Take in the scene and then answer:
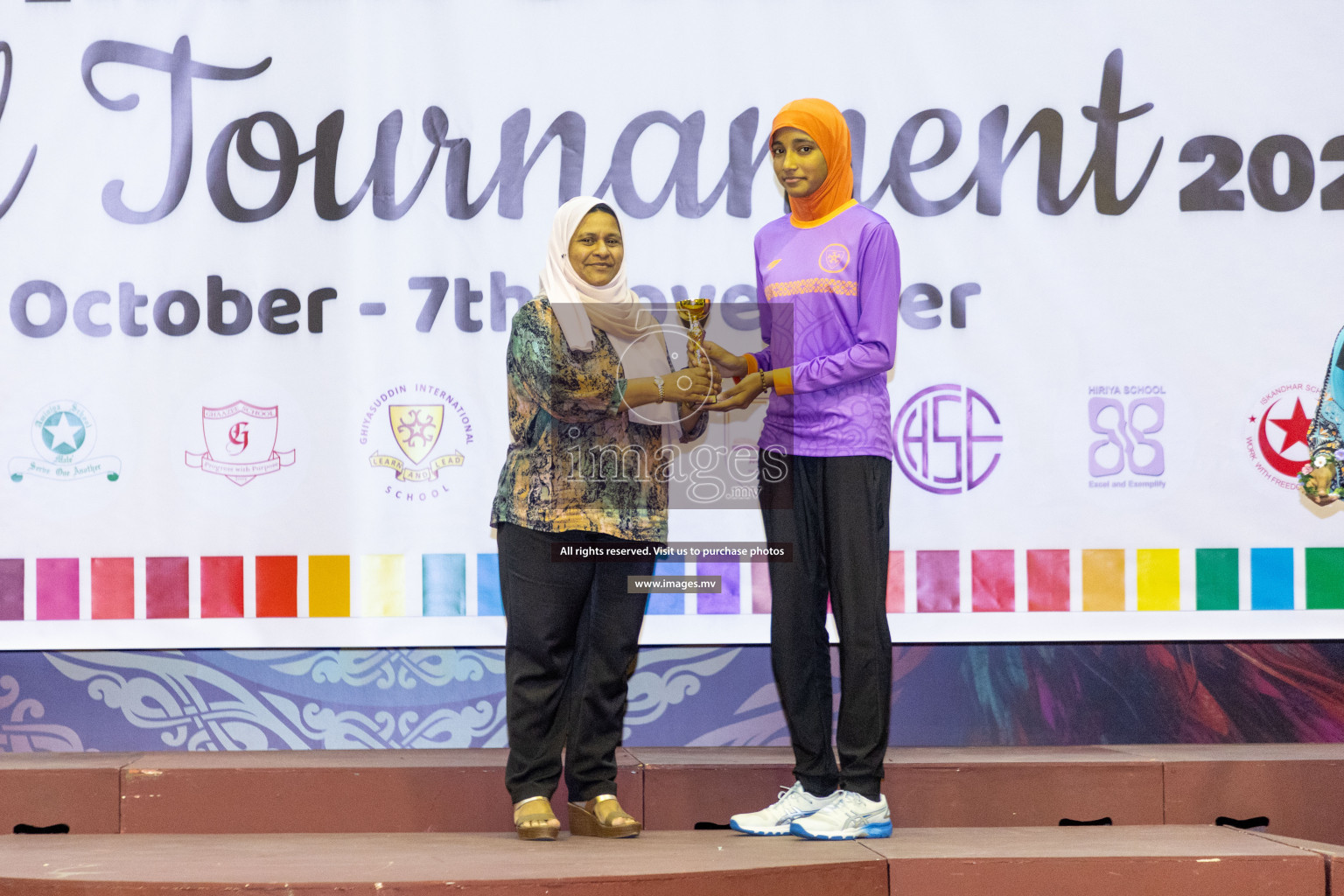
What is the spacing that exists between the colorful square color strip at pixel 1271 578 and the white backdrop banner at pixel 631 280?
0.01 meters

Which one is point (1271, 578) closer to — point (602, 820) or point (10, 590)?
point (602, 820)

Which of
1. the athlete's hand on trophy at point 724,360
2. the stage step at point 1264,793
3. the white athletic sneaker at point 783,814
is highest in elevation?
the athlete's hand on trophy at point 724,360

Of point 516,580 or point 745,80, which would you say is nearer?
point 516,580

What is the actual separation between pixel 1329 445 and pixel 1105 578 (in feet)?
2.18

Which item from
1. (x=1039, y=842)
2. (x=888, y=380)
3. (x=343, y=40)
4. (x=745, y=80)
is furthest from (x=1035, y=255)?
(x=343, y=40)

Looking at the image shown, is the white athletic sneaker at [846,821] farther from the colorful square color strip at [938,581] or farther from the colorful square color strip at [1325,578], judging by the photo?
the colorful square color strip at [1325,578]

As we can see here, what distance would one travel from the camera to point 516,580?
91.3 inches

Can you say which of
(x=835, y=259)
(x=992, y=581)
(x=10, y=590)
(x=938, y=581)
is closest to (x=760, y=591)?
(x=938, y=581)

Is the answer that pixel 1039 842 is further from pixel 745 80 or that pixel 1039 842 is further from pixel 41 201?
pixel 41 201

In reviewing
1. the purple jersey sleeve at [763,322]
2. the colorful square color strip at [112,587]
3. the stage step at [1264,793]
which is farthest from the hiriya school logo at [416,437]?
the stage step at [1264,793]

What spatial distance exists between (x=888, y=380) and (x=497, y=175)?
1175 mm

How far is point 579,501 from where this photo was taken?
2305 millimetres

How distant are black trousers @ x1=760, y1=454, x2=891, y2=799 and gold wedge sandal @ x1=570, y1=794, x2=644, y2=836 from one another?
1.23 ft

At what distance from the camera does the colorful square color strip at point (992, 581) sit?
3.07 m
